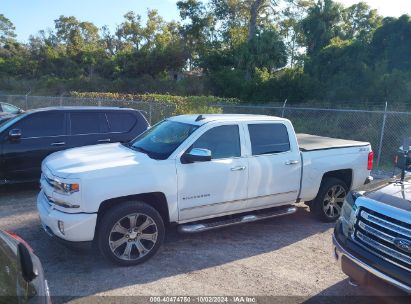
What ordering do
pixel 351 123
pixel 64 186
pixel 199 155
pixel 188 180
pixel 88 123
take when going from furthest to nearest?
pixel 351 123 → pixel 88 123 → pixel 188 180 → pixel 199 155 → pixel 64 186

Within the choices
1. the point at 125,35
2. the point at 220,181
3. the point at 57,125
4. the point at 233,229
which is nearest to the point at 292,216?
the point at 233,229

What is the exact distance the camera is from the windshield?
5032 millimetres

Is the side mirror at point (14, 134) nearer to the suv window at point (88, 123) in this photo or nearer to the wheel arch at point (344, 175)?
the suv window at point (88, 123)

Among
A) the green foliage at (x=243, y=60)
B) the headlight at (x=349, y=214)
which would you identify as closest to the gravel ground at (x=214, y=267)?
the headlight at (x=349, y=214)

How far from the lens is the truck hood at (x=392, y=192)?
3.40 metres

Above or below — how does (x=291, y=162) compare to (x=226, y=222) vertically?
above

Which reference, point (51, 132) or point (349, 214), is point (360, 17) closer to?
point (51, 132)

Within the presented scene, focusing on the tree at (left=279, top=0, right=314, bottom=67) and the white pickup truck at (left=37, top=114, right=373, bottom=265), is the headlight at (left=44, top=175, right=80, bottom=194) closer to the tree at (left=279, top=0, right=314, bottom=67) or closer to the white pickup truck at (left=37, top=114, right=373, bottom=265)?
the white pickup truck at (left=37, top=114, right=373, bottom=265)

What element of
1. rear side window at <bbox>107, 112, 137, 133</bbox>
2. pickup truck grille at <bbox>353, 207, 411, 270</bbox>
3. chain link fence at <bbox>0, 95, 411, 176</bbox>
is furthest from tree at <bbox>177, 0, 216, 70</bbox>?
pickup truck grille at <bbox>353, 207, 411, 270</bbox>

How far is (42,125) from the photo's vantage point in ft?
25.0

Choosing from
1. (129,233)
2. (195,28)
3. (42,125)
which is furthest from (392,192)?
(195,28)

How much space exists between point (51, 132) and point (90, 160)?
3.33 m

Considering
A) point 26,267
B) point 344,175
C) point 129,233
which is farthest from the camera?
point 344,175

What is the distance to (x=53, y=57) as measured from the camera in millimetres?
43688
